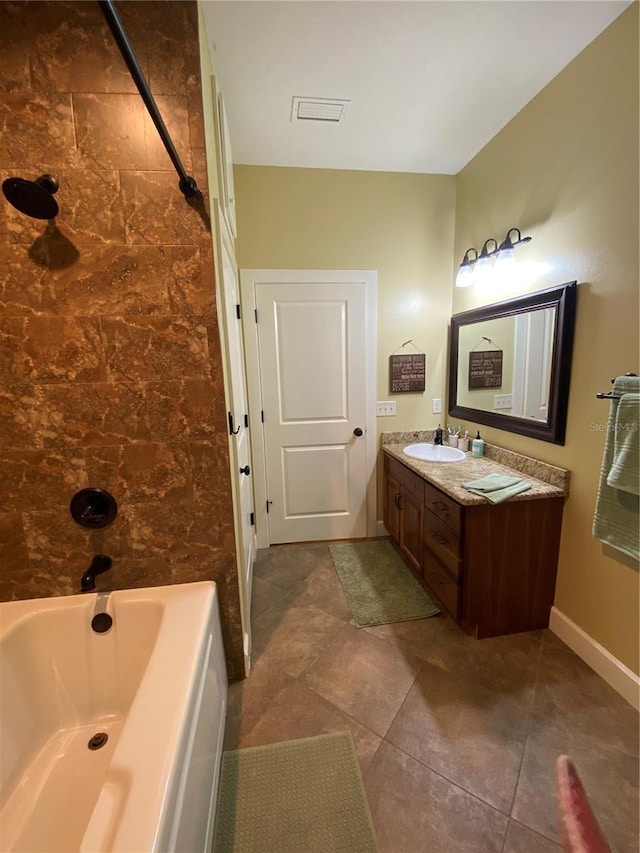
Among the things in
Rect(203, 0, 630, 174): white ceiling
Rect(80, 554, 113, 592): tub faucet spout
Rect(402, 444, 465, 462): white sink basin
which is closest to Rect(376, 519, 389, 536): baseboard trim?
Rect(402, 444, 465, 462): white sink basin

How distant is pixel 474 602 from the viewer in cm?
188

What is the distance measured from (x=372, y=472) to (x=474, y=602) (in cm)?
123

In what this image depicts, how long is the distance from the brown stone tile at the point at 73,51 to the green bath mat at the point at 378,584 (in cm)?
264

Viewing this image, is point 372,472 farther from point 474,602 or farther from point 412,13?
point 412,13

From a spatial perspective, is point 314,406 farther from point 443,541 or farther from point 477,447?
point 443,541

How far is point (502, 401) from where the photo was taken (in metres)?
2.25

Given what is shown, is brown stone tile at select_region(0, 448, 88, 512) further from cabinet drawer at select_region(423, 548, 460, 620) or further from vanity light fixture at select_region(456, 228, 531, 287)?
vanity light fixture at select_region(456, 228, 531, 287)

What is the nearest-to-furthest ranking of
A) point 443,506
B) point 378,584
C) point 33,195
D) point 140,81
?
1. point 140,81
2. point 33,195
3. point 443,506
4. point 378,584

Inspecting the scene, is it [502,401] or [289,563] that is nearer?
[502,401]

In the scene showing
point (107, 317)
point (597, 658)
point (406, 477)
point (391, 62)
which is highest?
point (391, 62)

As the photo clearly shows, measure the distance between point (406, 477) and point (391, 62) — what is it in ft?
7.14

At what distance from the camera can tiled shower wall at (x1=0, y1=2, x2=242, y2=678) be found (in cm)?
121

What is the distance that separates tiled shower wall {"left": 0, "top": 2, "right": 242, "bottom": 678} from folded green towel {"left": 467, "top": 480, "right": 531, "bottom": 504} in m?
1.22

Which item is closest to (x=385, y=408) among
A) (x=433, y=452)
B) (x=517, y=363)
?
(x=433, y=452)
